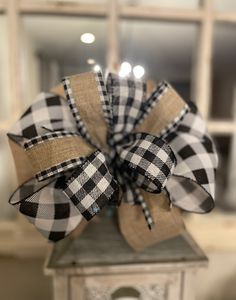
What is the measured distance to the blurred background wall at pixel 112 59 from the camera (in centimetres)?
63

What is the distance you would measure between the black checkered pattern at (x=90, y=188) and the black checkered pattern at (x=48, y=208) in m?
0.05

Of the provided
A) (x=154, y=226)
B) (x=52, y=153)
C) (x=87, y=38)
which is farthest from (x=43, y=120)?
(x=87, y=38)

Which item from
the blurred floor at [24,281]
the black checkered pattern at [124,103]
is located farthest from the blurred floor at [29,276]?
the black checkered pattern at [124,103]

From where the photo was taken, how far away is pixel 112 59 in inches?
25.0

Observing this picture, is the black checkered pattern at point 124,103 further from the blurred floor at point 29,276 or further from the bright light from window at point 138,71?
the blurred floor at point 29,276

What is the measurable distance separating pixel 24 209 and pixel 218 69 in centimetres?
58

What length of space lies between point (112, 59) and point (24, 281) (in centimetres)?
51

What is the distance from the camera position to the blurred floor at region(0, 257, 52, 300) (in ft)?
2.19

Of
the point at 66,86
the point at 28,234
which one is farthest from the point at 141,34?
the point at 28,234

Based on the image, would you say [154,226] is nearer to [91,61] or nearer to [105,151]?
[105,151]

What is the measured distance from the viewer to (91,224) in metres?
0.54

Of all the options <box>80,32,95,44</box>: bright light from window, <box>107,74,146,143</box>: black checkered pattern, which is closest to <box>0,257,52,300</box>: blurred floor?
<box>107,74,146,143</box>: black checkered pattern

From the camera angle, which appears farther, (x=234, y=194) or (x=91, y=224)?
(x=234, y=194)

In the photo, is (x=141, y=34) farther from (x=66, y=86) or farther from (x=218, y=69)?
(x=66, y=86)
